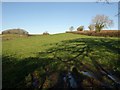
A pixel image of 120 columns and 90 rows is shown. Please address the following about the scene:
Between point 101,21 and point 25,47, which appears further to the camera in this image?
point 101,21

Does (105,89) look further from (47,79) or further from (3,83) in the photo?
(3,83)

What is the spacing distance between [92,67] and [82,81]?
3251mm

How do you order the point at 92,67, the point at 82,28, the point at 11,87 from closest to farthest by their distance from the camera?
the point at 11,87 < the point at 92,67 < the point at 82,28

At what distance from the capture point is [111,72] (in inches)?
443

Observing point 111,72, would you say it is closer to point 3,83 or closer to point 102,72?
point 102,72

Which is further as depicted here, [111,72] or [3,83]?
[111,72]

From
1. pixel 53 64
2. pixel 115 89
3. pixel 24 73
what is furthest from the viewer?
pixel 53 64

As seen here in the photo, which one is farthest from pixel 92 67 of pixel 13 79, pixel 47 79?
pixel 13 79

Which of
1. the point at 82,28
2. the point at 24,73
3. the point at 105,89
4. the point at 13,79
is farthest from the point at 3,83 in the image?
the point at 82,28

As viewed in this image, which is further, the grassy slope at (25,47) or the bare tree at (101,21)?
the bare tree at (101,21)

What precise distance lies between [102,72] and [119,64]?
2.38m

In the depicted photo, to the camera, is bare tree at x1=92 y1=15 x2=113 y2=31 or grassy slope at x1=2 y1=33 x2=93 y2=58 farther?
bare tree at x1=92 y1=15 x2=113 y2=31

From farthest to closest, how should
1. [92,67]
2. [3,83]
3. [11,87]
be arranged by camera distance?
[92,67]
[3,83]
[11,87]

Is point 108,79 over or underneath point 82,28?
underneath
